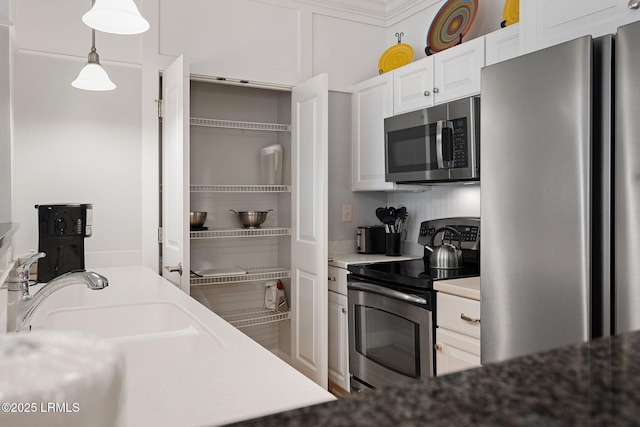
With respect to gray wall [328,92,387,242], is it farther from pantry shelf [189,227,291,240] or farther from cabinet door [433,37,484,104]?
cabinet door [433,37,484,104]

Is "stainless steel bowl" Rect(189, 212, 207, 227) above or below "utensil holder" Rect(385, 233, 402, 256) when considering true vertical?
above

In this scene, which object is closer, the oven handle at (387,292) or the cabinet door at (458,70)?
the oven handle at (387,292)

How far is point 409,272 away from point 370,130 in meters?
1.16

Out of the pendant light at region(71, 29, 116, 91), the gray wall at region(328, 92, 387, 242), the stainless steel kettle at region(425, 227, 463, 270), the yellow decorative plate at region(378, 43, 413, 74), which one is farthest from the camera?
the gray wall at region(328, 92, 387, 242)

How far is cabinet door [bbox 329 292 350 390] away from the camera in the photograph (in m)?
3.03

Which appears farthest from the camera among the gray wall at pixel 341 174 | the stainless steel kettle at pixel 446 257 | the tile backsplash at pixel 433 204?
the gray wall at pixel 341 174

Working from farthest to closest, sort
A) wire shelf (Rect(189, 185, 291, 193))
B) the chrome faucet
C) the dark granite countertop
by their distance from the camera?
1. wire shelf (Rect(189, 185, 291, 193))
2. the chrome faucet
3. the dark granite countertop

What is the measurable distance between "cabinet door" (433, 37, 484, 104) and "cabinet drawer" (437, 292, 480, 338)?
1098 millimetres

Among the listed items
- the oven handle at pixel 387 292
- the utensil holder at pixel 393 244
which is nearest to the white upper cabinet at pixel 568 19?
the oven handle at pixel 387 292

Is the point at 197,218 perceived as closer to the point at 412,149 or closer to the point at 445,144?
the point at 412,149

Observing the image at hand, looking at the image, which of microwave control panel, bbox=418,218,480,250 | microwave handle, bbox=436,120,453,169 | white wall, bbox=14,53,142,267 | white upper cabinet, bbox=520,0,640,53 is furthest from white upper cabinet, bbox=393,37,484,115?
white wall, bbox=14,53,142,267

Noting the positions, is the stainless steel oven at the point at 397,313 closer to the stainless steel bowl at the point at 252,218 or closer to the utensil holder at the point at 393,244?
the utensil holder at the point at 393,244

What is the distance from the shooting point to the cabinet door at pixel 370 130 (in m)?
3.22

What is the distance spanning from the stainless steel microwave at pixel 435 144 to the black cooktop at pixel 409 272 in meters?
0.49
